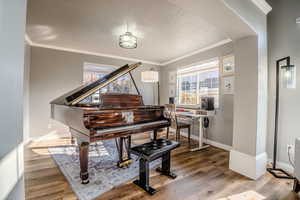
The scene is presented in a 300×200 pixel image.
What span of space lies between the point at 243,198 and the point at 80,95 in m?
2.41

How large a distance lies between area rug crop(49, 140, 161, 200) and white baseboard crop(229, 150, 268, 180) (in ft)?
4.09

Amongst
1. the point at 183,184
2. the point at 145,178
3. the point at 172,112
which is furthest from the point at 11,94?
the point at 172,112

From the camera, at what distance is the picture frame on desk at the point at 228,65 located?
312 centimetres

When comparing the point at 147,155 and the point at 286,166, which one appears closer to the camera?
the point at 147,155

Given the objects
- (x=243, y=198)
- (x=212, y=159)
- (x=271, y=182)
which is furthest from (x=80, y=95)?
(x=271, y=182)

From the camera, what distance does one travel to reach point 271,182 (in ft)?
6.43

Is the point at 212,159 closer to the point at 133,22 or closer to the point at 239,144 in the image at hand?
the point at 239,144

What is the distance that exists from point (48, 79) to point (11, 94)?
146 inches

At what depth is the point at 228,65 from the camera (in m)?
3.20

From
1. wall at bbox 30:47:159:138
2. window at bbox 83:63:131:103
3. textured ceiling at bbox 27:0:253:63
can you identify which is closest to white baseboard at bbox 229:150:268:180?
textured ceiling at bbox 27:0:253:63

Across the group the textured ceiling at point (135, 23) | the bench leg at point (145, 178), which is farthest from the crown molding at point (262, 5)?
the bench leg at point (145, 178)

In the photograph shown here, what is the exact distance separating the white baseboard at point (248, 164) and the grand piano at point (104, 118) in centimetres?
120

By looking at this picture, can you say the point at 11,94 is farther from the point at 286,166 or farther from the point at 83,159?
the point at 286,166

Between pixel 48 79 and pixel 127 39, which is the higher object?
pixel 127 39
